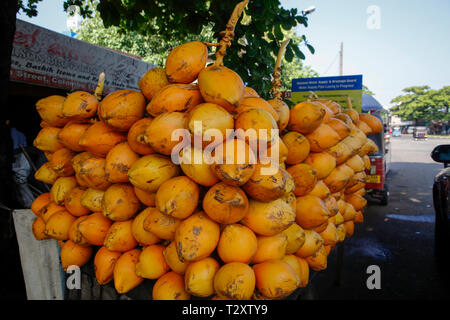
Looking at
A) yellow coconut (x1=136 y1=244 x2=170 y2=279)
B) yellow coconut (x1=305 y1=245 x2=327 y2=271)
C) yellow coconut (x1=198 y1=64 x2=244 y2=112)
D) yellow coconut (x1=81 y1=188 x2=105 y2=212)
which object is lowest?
yellow coconut (x1=305 y1=245 x2=327 y2=271)

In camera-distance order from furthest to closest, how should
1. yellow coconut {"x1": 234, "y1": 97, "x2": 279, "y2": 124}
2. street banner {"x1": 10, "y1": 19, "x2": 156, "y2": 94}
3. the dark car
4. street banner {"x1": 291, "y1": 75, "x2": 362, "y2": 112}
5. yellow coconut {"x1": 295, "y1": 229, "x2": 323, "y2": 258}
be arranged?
street banner {"x1": 291, "y1": 75, "x2": 362, "y2": 112}, street banner {"x1": 10, "y1": 19, "x2": 156, "y2": 94}, the dark car, yellow coconut {"x1": 295, "y1": 229, "x2": 323, "y2": 258}, yellow coconut {"x1": 234, "y1": 97, "x2": 279, "y2": 124}

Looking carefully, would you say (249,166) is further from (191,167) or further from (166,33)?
(166,33)

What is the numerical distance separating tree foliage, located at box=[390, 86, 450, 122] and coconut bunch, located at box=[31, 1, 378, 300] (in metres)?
56.7

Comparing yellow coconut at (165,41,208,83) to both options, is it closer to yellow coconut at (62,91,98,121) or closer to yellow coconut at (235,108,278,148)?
yellow coconut at (235,108,278,148)

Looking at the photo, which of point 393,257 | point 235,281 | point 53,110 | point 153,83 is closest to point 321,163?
point 235,281

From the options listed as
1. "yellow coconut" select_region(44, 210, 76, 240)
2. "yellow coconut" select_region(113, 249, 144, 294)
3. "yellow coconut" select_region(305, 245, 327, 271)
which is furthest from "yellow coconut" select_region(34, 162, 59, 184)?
"yellow coconut" select_region(305, 245, 327, 271)

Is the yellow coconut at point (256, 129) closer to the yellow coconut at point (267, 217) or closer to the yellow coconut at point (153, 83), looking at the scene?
the yellow coconut at point (267, 217)

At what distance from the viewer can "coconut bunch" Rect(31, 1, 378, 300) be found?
1.08 m

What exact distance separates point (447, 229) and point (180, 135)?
3050 mm

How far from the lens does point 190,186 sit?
1125mm

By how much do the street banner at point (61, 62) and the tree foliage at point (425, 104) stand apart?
55.2m

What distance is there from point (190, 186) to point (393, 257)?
14.0 feet

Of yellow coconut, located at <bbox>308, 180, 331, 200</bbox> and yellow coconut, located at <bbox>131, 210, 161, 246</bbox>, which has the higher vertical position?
yellow coconut, located at <bbox>308, 180, 331, 200</bbox>

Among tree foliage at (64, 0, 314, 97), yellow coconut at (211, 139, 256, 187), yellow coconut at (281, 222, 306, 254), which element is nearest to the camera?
yellow coconut at (211, 139, 256, 187)
